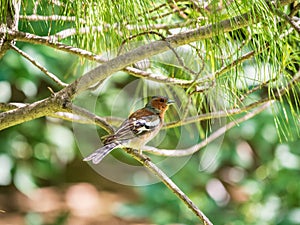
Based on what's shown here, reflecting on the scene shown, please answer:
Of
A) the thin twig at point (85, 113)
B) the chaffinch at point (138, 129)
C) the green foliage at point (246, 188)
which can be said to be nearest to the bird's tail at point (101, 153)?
the chaffinch at point (138, 129)

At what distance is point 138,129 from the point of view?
146 centimetres

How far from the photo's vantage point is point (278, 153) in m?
2.67

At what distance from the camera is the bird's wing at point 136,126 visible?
1.36 metres

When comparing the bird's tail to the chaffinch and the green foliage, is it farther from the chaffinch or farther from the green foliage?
the green foliage

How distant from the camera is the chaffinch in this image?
1.31 meters

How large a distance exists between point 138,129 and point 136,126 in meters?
0.03

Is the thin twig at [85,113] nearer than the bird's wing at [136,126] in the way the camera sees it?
Yes

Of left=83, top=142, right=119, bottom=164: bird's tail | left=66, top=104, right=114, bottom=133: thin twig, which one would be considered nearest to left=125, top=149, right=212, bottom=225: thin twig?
left=66, top=104, right=114, bottom=133: thin twig

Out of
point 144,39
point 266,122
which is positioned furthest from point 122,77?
point 144,39

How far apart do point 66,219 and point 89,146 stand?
0.34m

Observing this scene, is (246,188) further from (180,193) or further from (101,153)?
(180,193)

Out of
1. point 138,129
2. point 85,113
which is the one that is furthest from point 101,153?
point 85,113

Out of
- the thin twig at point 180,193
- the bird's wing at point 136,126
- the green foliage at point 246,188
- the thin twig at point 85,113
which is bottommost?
the green foliage at point 246,188

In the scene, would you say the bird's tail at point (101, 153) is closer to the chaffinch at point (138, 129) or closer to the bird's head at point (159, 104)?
the chaffinch at point (138, 129)
